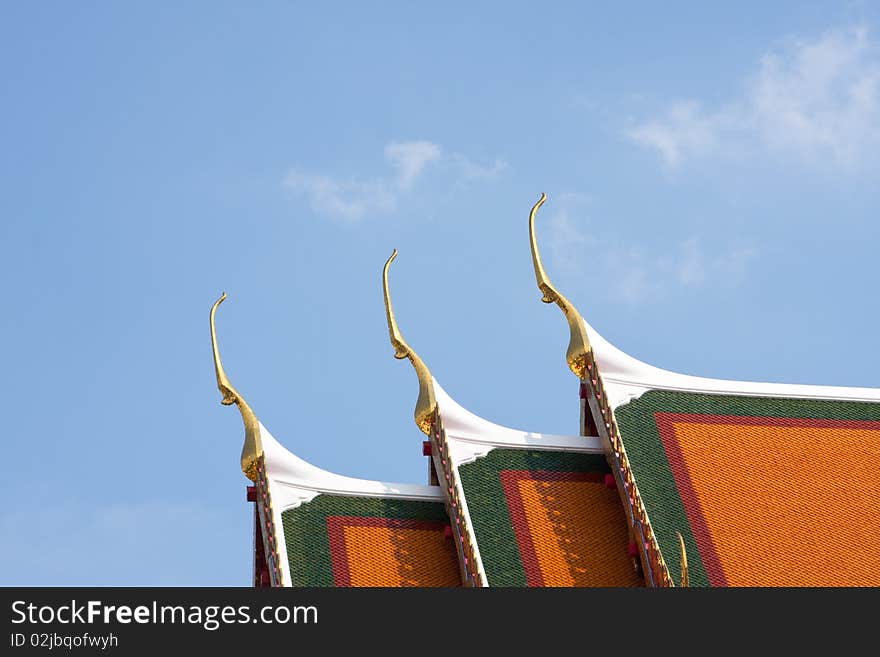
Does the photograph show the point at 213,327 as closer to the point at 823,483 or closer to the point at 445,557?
the point at 445,557

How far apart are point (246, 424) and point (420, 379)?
8.72ft

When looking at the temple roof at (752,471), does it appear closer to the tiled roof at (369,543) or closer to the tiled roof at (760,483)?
the tiled roof at (760,483)

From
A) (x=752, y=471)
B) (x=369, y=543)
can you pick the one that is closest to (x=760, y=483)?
(x=752, y=471)

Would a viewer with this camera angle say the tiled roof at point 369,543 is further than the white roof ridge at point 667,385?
No

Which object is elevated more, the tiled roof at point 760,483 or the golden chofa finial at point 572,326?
the golden chofa finial at point 572,326

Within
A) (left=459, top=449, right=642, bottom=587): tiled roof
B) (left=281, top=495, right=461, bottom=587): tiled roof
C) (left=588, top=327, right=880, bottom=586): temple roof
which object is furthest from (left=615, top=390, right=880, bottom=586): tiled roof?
(left=281, top=495, right=461, bottom=587): tiled roof

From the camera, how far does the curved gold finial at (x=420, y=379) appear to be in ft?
102

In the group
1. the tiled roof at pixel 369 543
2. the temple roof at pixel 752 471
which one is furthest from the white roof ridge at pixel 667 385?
the tiled roof at pixel 369 543

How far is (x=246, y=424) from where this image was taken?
31.0m

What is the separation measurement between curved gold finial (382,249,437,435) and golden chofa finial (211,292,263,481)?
94.3 inches

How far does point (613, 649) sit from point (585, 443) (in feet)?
35.2

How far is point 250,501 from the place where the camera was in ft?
101

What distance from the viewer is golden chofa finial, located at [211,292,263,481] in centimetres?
3067

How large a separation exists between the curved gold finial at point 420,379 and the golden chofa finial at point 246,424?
2.39 metres
